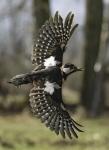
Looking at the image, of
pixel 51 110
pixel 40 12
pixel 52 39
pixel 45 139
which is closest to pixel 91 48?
pixel 40 12

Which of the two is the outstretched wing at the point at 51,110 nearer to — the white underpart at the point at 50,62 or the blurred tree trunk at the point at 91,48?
the white underpart at the point at 50,62

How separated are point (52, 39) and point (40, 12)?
12.1 meters

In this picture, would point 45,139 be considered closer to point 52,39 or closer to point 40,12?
point 40,12

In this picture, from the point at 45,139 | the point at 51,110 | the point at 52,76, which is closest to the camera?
the point at 52,76

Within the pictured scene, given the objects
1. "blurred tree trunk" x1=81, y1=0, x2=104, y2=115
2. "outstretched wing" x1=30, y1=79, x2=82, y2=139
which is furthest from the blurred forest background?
"outstretched wing" x1=30, y1=79, x2=82, y2=139

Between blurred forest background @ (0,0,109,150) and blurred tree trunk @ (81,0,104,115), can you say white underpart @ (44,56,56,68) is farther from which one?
blurred tree trunk @ (81,0,104,115)

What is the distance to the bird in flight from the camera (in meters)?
5.30

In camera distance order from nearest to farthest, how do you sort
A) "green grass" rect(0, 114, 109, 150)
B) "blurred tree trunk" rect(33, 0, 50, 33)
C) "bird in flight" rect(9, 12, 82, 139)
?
"bird in flight" rect(9, 12, 82, 139)
"green grass" rect(0, 114, 109, 150)
"blurred tree trunk" rect(33, 0, 50, 33)

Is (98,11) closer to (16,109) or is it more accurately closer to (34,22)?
(34,22)

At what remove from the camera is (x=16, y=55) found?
78.4 feet

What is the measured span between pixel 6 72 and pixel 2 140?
859cm

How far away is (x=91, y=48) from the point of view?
1892cm

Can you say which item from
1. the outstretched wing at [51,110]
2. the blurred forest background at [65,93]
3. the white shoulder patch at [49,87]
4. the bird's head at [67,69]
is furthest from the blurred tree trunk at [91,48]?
the bird's head at [67,69]

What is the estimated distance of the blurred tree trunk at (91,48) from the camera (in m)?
18.6
